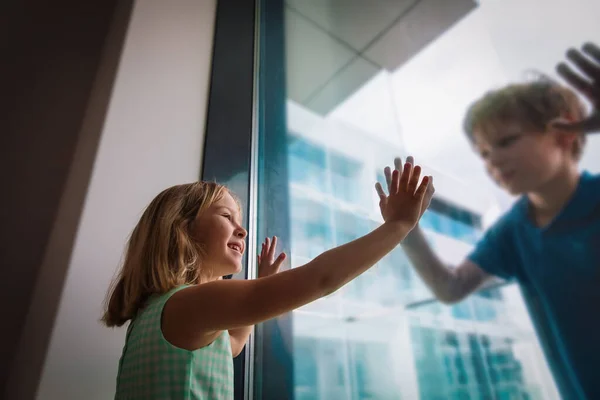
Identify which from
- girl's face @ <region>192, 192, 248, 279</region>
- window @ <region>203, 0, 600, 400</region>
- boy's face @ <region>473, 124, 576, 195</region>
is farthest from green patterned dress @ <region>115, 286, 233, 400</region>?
boy's face @ <region>473, 124, 576, 195</region>

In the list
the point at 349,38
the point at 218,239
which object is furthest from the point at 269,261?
the point at 349,38

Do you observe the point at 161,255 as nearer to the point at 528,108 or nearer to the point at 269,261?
the point at 269,261

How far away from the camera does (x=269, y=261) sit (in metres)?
0.89

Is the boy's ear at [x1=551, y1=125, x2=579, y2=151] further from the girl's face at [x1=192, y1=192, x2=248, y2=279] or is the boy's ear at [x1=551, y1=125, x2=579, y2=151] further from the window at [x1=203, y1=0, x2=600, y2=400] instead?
the girl's face at [x1=192, y1=192, x2=248, y2=279]

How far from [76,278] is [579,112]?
98 centimetres

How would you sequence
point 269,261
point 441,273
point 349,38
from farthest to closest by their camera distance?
point 349,38 < point 269,261 < point 441,273

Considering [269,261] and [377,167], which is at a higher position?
[377,167]

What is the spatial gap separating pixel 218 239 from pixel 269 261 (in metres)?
0.15

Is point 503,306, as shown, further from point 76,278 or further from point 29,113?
point 29,113

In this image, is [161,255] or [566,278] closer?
[566,278]

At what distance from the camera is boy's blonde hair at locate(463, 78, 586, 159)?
558 millimetres

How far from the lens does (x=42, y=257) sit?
1146mm

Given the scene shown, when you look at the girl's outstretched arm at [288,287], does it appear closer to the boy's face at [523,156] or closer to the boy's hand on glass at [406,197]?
the boy's hand on glass at [406,197]

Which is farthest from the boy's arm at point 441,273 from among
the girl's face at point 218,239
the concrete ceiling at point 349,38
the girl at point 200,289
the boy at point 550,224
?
the concrete ceiling at point 349,38
